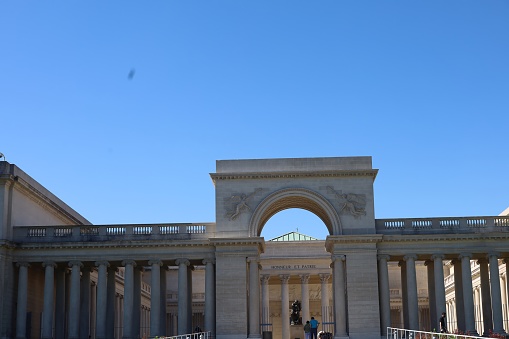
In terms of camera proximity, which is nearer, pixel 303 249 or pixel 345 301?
pixel 345 301

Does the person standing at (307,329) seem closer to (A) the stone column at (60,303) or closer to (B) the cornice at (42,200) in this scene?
(A) the stone column at (60,303)

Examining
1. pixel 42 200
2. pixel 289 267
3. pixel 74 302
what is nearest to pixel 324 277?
pixel 289 267

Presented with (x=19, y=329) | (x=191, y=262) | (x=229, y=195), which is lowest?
(x=19, y=329)

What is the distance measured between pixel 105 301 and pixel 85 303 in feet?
11.1

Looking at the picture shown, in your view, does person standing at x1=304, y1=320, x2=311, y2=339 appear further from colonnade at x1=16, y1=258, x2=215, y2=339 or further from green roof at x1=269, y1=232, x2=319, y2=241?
green roof at x1=269, y1=232, x2=319, y2=241

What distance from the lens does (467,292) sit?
54438 mm

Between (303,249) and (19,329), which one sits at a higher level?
(303,249)

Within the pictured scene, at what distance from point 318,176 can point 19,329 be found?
24.6m

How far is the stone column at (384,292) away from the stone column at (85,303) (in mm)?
22616

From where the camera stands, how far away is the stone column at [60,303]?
57466 millimetres

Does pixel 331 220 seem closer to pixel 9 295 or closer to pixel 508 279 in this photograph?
pixel 508 279

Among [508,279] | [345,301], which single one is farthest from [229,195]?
[508,279]

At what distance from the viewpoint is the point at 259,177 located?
55969mm

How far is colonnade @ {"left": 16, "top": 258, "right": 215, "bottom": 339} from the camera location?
54.9 meters
